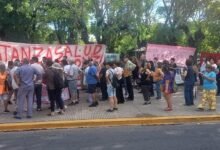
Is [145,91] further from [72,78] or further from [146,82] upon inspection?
[72,78]

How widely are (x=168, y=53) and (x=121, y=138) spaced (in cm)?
1225

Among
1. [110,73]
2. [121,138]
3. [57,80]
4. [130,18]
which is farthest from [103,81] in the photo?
[130,18]

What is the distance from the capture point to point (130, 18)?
23.1 meters

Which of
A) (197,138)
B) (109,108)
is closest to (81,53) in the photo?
(109,108)

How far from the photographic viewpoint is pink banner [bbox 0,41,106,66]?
1686 centimetres

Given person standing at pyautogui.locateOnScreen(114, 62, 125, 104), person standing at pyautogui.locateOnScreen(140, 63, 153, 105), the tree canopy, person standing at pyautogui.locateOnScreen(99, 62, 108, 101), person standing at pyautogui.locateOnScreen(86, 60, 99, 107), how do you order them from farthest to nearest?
1. the tree canopy
2. person standing at pyautogui.locateOnScreen(99, 62, 108, 101)
3. person standing at pyautogui.locateOnScreen(140, 63, 153, 105)
4. person standing at pyautogui.locateOnScreen(86, 60, 99, 107)
5. person standing at pyautogui.locateOnScreen(114, 62, 125, 104)

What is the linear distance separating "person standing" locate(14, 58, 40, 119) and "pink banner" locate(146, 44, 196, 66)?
9.62 meters

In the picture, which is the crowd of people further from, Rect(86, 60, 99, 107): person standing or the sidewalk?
the sidewalk

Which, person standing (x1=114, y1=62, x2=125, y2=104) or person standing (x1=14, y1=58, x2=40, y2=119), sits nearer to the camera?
person standing (x1=14, y1=58, x2=40, y2=119)

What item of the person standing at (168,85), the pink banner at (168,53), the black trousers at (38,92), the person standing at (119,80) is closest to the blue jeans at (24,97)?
the black trousers at (38,92)

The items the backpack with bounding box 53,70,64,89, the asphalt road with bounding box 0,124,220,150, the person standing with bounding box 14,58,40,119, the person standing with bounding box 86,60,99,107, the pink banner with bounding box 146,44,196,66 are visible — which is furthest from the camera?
the pink banner with bounding box 146,44,196,66

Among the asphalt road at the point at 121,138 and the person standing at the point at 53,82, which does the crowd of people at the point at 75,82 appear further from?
the asphalt road at the point at 121,138

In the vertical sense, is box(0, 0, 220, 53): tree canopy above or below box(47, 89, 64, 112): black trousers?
above

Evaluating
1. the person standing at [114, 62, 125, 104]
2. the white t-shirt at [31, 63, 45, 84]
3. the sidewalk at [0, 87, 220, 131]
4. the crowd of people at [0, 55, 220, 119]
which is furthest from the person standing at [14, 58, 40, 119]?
the person standing at [114, 62, 125, 104]
